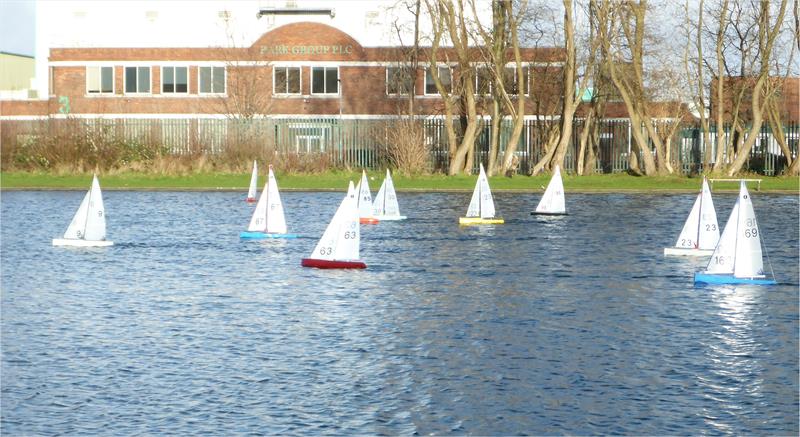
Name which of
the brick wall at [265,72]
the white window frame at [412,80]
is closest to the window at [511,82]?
the white window frame at [412,80]

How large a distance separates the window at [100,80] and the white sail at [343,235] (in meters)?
54.8

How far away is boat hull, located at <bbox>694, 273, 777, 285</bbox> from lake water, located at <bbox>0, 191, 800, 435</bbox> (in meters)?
0.37

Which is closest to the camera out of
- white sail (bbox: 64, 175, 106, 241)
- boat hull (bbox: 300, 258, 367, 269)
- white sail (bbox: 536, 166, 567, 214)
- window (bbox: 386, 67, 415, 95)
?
boat hull (bbox: 300, 258, 367, 269)

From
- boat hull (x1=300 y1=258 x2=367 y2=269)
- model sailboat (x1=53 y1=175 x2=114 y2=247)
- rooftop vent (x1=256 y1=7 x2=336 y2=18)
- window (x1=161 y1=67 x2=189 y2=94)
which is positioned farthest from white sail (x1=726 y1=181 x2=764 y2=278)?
rooftop vent (x1=256 y1=7 x2=336 y2=18)

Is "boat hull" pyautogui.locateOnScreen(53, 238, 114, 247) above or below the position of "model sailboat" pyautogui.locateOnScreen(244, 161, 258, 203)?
below

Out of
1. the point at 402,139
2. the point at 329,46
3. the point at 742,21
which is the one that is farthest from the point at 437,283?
the point at 329,46

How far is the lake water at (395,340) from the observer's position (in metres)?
12.8

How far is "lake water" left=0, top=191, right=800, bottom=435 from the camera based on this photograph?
12789mm

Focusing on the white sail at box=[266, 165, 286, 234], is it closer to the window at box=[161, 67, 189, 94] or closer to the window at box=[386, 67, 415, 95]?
the window at box=[386, 67, 415, 95]

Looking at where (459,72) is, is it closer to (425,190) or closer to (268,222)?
(425,190)

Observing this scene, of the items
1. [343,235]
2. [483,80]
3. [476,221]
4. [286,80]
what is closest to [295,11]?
[286,80]

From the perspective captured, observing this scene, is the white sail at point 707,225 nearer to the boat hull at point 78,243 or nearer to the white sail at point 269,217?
the white sail at point 269,217

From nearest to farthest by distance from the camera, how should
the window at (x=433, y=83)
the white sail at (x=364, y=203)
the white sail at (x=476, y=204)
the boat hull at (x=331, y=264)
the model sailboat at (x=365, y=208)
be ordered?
1. the boat hull at (x=331, y=264)
2. the white sail at (x=476, y=204)
3. the model sailboat at (x=365, y=208)
4. the white sail at (x=364, y=203)
5. the window at (x=433, y=83)

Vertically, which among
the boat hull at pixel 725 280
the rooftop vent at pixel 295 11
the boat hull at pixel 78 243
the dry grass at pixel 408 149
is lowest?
the boat hull at pixel 725 280
